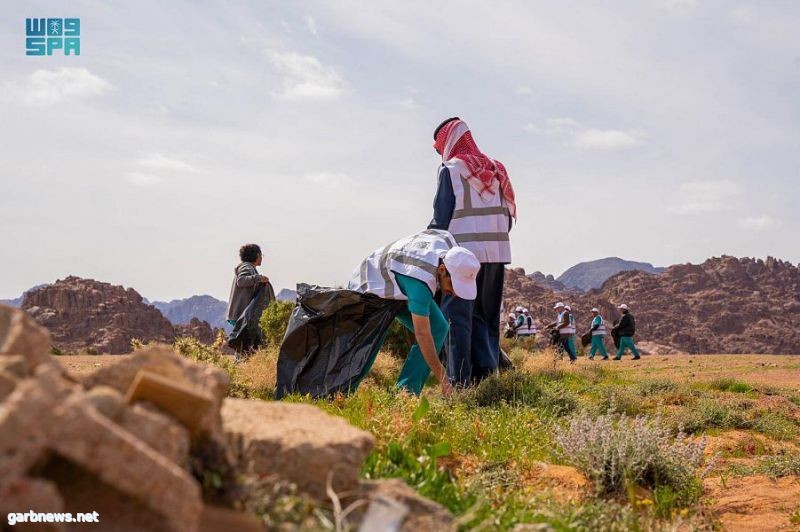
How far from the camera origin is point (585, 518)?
3.10 meters

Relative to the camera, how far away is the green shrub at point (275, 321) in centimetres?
1104

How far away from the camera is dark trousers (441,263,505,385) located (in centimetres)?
702

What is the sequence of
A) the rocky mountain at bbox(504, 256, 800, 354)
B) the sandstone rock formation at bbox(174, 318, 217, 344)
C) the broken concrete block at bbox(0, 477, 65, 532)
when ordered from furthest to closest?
the rocky mountain at bbox(504, 256, 800, 354)
the sandstone rock formation at bbox(174, 318, 217, 344)
the broken concrete block at bbox(0, 477, 65, 532)

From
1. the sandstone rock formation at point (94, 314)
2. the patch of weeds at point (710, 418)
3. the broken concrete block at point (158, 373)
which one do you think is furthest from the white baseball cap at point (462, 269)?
the sandstone rock formation at point (94, 314)

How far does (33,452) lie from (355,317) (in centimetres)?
516

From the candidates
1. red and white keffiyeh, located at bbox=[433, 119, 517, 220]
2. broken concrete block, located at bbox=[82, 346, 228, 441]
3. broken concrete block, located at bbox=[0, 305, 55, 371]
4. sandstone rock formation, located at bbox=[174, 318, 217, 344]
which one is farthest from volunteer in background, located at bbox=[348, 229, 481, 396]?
sandstone rock formation, located at bbox=[174, 318, 217, 344]

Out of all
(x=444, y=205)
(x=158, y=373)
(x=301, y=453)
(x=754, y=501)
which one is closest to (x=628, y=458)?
(x=754, y=501)

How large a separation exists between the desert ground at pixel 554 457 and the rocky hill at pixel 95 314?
57230 millimetres

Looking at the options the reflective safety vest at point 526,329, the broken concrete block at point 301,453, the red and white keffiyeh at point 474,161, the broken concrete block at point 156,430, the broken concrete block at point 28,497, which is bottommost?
the reflective safety vest at point 526,329

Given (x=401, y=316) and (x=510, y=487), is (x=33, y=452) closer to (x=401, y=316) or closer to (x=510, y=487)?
(x=510, y=487)

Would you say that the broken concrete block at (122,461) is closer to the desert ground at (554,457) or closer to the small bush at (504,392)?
the desert ground at (554,457)

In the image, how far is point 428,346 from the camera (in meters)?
5.82

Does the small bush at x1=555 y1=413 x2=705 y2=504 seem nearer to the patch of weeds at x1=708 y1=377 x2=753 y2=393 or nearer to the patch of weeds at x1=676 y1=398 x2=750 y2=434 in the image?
the patch of weeds at x1=676 y1=398 x2=750 y2=434

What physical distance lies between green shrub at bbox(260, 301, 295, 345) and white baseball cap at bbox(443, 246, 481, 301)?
5401 mm
